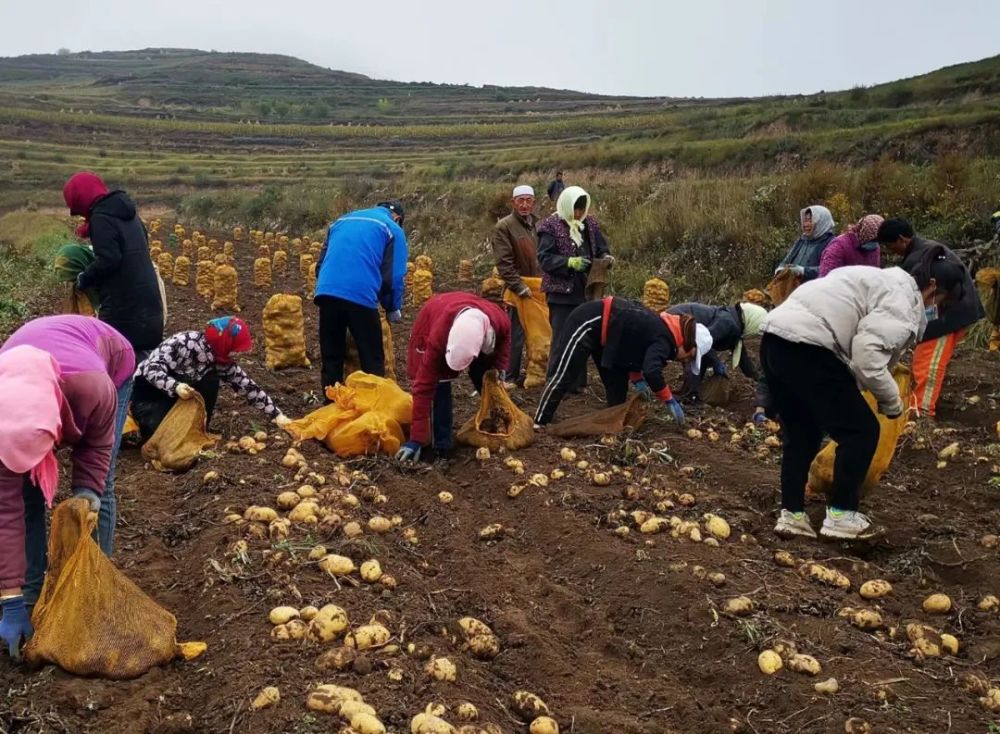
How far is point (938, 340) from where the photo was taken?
18.2 feet

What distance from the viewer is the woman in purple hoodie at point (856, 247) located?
561 centimetres

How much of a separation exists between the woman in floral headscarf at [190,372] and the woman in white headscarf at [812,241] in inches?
162

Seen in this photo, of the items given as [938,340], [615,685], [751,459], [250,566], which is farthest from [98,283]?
[938,340]

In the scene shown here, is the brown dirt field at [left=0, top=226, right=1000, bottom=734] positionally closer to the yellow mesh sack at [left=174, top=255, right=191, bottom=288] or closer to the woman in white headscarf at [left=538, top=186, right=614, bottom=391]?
the woman in white headscarf at [left=538, top=186, right=614, bottom=391]

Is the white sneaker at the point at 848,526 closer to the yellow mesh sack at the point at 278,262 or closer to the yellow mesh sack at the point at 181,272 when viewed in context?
the yellow mesh sack at the point at 181,272

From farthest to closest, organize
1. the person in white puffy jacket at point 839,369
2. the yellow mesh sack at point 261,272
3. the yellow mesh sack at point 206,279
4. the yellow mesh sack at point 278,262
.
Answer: the yellow mesh sack at point 278,262 < the yellow mesh sack at point 261,272 < the yellow mesh sack at point 206,279 < the person in white puffy jacket at point 839,369

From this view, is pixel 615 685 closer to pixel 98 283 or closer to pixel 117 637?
pixel 117 637

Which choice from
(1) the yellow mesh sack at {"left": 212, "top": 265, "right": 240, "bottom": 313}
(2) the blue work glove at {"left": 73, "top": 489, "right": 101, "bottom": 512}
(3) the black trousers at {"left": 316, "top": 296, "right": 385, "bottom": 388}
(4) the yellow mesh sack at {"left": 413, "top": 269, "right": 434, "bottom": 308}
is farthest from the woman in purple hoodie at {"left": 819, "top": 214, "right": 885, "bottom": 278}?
(1) the yellow mesh sack at {"left": 212, "top": 265, "right": 240, "bottom": 313}

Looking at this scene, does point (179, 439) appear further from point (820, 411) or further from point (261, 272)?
point (261, 272)

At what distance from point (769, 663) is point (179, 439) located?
346cm

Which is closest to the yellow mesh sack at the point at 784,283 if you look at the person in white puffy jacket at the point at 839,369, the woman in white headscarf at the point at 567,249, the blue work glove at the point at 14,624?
the woman in white headscarf at the point at 567,249

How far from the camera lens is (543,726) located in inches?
99.3

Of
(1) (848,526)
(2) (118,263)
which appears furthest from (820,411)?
(2) (118,263)

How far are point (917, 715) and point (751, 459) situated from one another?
2.61 metres
